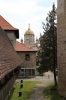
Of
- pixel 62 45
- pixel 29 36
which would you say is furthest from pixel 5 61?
pixel 29 36

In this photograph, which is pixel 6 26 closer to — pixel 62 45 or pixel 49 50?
pixel 49 50

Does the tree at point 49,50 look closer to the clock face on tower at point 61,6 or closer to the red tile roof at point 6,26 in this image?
the red tile roof at point 6,26

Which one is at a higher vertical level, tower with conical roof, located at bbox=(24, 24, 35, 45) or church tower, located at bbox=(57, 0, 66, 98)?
tower with conical roof, located at bbox=(24, 24, 35, 45)

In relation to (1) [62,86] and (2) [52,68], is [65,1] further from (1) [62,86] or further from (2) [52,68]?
(2) [52,68]

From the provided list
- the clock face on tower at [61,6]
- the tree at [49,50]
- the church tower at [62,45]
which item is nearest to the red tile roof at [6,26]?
the tree at [49,50]

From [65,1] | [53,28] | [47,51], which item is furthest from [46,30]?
[65,1]

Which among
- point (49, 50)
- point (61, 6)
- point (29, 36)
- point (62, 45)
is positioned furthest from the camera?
point (29, 36)

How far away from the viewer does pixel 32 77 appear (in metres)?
35.0

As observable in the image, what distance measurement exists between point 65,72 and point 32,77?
17.2 meters

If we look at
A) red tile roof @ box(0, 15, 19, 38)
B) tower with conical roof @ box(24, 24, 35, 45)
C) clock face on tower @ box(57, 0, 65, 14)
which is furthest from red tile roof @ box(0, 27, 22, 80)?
tower with conical roof @ box(24, 24, 35, 45)

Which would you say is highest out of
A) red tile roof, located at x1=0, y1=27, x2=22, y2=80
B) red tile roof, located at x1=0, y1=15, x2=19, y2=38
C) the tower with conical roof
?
the tower with conical roof

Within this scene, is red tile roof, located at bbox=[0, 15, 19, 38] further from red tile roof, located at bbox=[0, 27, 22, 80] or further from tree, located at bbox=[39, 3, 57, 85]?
red tile roof, located at bbox=[0, 27, 22, 80]

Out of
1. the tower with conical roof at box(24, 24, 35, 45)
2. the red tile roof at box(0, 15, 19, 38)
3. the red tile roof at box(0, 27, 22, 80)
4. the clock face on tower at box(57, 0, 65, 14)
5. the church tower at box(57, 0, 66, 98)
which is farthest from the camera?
the tower with conical roof at box(24, 24, 35, 45)

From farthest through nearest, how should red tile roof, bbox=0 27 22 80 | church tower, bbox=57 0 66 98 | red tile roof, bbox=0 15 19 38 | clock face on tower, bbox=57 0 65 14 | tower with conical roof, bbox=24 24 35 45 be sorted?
tower with conical roof, bbox=24 24 35 45, red tile roof, bbox=0 15 19 38, clock face on tower, bbox=57 0 65 14, church tower, bbox=57 0 66 98, red tile roof, bbox=0 27 22 80
